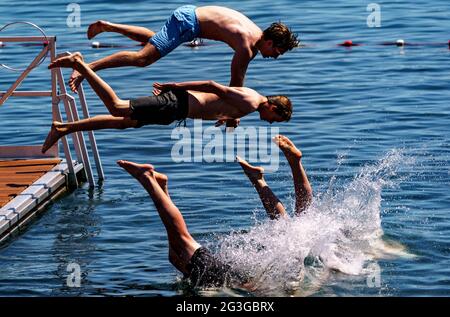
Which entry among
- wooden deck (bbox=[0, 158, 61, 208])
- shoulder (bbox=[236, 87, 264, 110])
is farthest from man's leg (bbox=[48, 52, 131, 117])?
wooden deck (bbox=[0, 158, 61, 208])

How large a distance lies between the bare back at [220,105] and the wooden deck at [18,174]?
289 cm

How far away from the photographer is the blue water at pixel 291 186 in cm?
1322

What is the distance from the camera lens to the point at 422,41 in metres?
25.5

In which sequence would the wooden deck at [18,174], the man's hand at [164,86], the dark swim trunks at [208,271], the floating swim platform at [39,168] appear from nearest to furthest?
the dark swim trunks at [208,271]
the man's hand at [164,86]
the floating swim platform at [39,168]
the wooden deck at [18,174]

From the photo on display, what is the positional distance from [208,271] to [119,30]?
292 centimetres

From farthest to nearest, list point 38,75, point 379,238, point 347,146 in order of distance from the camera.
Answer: point 38,75 → point 347,146 → point 379,238

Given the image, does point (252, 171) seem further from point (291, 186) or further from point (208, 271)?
point (291, 186)

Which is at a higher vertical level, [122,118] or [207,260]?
[122,118]

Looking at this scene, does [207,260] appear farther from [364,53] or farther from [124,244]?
[364,53]

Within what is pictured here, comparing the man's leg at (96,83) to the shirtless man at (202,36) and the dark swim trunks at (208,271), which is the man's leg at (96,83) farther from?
the dark swim trunks at (208,271)

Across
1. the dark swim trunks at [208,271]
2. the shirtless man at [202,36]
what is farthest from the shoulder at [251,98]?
the dark swim trunks at [208,271]

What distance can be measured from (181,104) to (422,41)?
43.8 ft

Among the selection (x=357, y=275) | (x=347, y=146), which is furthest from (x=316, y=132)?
(x=357, y=275)

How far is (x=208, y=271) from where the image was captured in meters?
12.5
